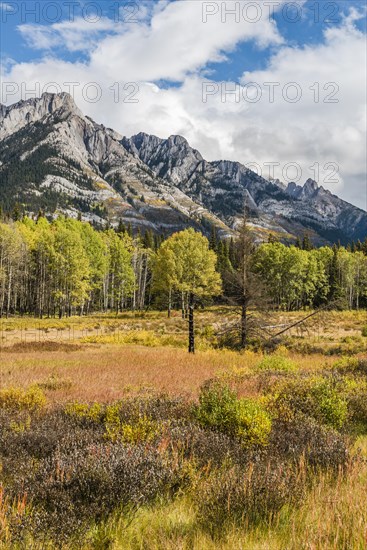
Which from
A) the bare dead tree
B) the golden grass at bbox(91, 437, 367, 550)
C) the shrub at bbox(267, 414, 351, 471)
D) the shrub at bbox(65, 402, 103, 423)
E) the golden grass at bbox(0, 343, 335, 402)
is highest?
the bare dead tree

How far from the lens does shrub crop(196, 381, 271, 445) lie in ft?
18.4

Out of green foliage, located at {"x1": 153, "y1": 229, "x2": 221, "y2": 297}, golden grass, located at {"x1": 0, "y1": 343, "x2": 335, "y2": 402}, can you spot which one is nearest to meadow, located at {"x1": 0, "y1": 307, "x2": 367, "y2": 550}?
golden grass, located at {"x1": 0, "y1": 343, "x2": 335, "y2": 402}

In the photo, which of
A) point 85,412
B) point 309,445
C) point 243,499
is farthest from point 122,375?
point 243,499

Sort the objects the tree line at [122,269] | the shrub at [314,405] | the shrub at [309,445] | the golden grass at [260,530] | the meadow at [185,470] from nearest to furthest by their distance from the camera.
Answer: the golden grass at [260,530] < the meadow at [185,470] < the shrub at [309,445] < the shrub at [314,405] < the tree line at [122,269]

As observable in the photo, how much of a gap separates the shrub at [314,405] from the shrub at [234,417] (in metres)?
1.10

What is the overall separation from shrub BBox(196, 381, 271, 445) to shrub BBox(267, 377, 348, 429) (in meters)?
1.10

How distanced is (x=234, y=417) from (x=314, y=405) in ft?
7.33

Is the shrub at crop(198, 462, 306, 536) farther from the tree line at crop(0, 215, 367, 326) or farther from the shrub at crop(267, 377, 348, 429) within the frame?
the tree line at crop(0, 215, 367, 326)

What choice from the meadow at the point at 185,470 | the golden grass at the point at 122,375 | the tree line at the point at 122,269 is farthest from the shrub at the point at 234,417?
the tree line at the point at 122,269

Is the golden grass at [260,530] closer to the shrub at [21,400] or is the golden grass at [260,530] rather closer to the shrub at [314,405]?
the shrub at [314,405]

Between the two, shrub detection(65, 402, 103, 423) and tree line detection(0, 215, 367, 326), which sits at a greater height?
tree line detection(0, 215, 367, 326)

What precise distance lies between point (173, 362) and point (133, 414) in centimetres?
1042

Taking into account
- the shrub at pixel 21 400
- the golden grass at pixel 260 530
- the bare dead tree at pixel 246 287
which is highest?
the bare dead tree at pixel 246 287

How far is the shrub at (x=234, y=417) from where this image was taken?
221 inches
